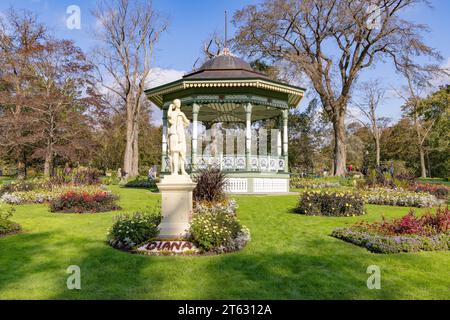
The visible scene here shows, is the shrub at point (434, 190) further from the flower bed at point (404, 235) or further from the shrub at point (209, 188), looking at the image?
the shrub at point (209, 188)

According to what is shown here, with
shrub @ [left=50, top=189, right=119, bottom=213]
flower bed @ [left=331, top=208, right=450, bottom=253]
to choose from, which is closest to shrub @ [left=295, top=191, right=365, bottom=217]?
flower bed @ [left=331, top=208, right=450, bottom=253]

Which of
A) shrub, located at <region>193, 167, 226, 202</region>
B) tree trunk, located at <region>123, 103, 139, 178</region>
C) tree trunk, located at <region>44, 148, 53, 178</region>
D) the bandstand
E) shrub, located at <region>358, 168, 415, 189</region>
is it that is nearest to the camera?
shrub, located at <region>193, 167, 226, 202</region>

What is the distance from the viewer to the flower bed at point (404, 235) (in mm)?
6270

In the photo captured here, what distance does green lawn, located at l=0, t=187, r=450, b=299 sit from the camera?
14.1 feet

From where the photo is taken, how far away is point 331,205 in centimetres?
1039

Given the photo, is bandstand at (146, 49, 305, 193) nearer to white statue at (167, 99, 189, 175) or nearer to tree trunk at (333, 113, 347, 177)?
Result: white statue at (167, 99, 189, 175)

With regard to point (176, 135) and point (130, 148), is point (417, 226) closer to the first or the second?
point (176, 135)

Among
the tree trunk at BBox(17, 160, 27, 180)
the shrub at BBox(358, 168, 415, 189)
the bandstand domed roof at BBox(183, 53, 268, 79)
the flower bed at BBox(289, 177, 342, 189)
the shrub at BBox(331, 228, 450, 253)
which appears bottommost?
the shrub at BBox(331, 228, 450, 253)

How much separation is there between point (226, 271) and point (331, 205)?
6191mm

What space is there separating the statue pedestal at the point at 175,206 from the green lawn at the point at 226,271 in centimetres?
100

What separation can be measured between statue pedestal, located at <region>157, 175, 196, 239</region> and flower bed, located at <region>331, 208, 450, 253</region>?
3.33 metres

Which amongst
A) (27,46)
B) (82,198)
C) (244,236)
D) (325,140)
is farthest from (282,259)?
(325,140)

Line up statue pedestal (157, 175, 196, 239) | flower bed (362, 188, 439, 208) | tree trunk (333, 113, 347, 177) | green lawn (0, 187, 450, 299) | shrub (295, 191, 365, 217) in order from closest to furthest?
green lawn (0, 187, 450, 299) → statue pedestal (157, 175, 196, 239) → shrub (295, 191, 365, 217) → flower bed (362, 188, 439, 208) → tree trunk (333, 113, 347, 177)

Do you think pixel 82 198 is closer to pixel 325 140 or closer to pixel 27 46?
pixel 27 46
